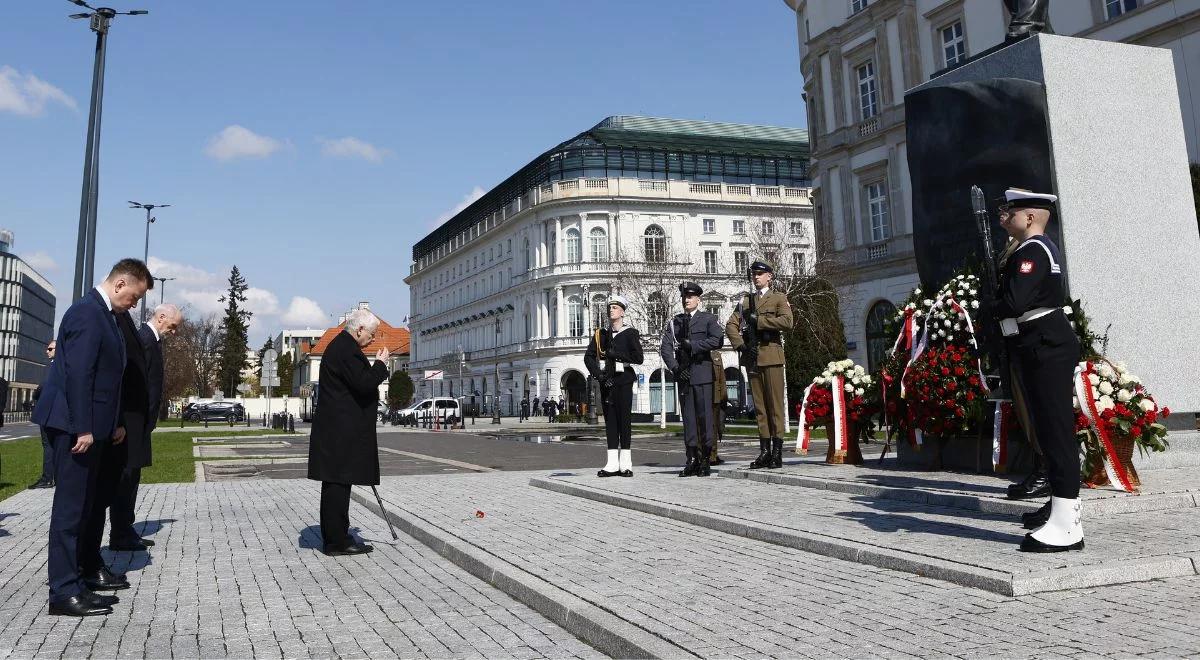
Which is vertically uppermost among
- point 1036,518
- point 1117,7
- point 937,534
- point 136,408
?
point 1117,7

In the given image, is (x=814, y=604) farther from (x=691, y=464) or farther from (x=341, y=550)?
(x=691, y=464)

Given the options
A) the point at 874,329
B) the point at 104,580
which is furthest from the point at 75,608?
the point at 874,329

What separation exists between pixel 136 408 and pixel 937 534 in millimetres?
5579

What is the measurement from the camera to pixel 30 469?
16000 millimetres

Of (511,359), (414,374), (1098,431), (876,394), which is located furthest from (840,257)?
(414,374)

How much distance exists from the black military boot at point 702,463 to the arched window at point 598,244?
56.4 meters

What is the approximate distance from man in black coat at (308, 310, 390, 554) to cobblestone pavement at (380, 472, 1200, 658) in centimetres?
92

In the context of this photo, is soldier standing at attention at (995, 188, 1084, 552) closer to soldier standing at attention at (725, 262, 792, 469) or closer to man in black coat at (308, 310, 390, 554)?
man in black coat at (308, 310, 390, 554)

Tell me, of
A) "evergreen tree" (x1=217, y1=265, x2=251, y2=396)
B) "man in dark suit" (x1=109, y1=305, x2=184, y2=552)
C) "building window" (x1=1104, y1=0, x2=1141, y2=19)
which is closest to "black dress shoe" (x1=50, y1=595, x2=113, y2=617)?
"man in dark suit" (x1=109, y1=305, x2=184, y2=552)

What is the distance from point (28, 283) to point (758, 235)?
11809 cm

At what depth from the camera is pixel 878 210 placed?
3544 centimetres

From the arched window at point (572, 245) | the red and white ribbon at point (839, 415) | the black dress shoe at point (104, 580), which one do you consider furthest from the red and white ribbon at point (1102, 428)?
the arched window at point (572, 245)

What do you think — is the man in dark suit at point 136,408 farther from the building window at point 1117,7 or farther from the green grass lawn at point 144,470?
the building window at point 1117,7

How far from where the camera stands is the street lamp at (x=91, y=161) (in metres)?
15.0
